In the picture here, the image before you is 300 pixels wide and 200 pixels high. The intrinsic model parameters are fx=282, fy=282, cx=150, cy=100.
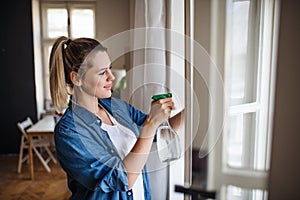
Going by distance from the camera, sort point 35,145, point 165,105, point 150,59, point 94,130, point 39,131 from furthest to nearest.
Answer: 1. point 35,145
2. point 39,131
3. point 150,59
4. point 94,130
5. point 165,105

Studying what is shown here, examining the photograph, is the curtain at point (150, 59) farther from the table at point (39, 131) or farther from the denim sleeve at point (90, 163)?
the table at point (39, 131)

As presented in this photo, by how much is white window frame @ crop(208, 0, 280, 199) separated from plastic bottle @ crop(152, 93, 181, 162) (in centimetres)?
31

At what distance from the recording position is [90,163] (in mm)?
Result: 688

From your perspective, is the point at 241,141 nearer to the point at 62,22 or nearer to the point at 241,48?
the point at 241,48

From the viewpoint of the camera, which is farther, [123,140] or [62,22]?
[62,22]

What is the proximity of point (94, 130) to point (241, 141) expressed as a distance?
501 mm

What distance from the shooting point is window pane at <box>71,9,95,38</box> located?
307cm

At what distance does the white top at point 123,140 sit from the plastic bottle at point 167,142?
9cm

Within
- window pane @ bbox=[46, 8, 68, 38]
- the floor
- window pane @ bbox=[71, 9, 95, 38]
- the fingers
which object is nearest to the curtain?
the fingers

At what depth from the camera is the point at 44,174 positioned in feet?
8.69

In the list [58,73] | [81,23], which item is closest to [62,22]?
[81,23]

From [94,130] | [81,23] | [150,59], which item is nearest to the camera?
[94,130]

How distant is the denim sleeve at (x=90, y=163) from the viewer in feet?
2.22

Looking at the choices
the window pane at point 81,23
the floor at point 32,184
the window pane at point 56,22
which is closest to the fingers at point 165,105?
the floor at point 32,184
